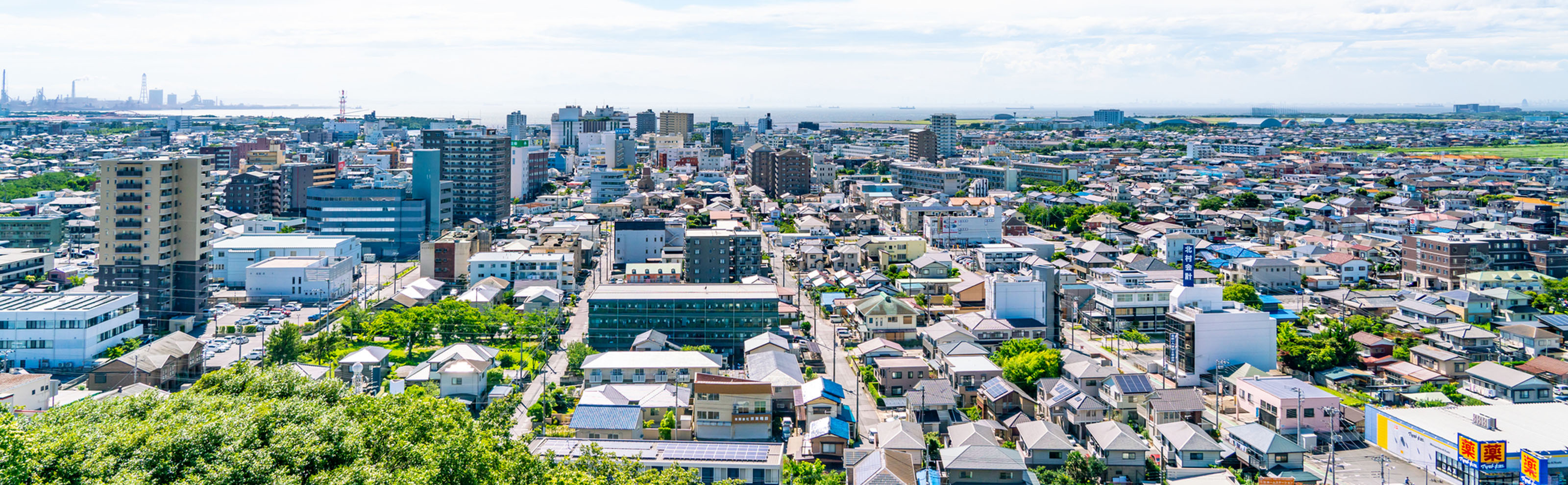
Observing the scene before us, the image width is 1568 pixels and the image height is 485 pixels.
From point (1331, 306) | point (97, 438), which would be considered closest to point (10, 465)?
point (97, 438)

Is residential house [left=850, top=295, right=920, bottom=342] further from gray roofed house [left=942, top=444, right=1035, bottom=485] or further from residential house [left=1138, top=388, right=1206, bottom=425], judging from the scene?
gray roofed house [left=942, top=444, right=1035, bottom=485]

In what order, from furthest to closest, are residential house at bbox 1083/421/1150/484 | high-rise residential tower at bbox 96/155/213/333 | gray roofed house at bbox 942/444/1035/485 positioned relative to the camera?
high-rise residential tower at bbox 96/155/213/333, residential house at bbox 1083/421/1150/484, gray roofed house at bbox 942/444/1035/485

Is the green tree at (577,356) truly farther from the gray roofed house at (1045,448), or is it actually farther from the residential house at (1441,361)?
the residential house at (1441,361)

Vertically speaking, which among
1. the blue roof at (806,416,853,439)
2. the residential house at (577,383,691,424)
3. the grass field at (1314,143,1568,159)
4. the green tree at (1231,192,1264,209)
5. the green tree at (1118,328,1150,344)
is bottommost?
the blue roof at (806,416,853,439)

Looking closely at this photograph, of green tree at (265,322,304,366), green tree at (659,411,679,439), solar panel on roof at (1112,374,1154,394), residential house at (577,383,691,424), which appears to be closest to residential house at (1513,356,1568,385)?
solar panel on roof at (1112,374,1154,394)

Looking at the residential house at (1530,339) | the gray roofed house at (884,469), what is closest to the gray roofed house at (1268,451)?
the gray roofed house at (884,469)
